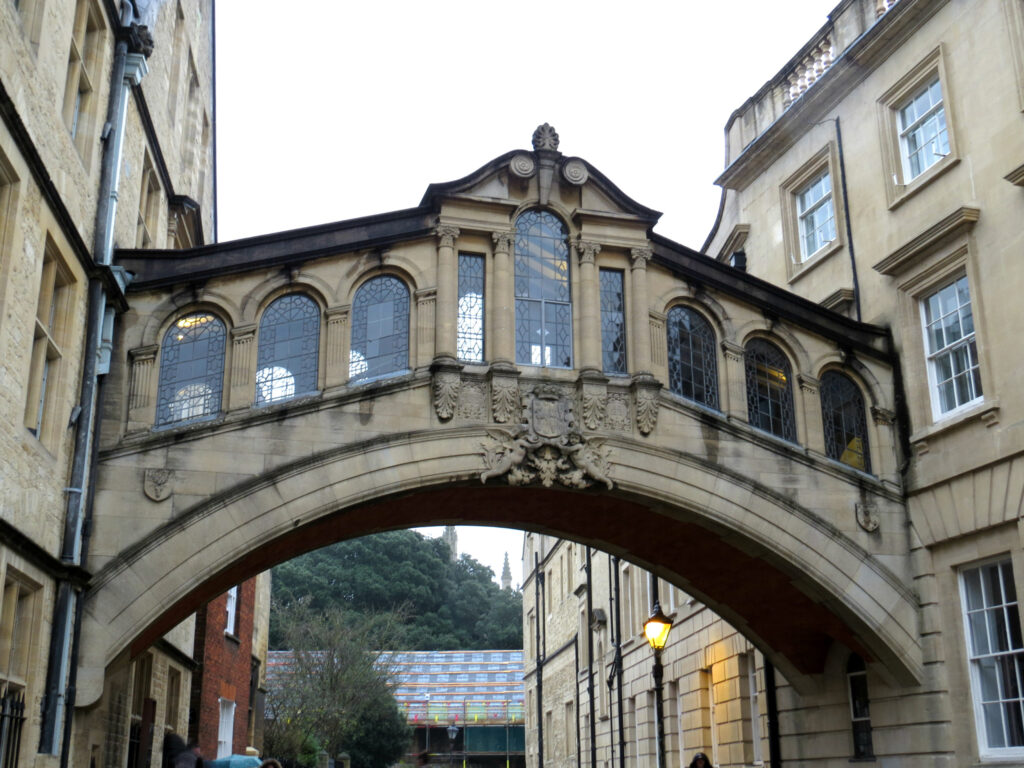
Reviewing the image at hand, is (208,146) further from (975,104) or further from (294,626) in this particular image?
(294,626)

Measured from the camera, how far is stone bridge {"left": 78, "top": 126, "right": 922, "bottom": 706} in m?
14.0

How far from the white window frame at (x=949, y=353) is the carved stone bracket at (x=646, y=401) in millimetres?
4201

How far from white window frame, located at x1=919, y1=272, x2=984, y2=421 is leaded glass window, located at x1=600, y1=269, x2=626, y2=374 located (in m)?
4.60

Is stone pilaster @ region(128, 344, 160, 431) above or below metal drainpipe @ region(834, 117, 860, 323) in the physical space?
below

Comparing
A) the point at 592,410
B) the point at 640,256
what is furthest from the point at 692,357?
the point at 592,410

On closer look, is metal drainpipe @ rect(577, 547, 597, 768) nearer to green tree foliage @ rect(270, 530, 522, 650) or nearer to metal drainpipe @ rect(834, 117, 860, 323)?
metal drainpipe @ rect(834, 117, 860, 323)

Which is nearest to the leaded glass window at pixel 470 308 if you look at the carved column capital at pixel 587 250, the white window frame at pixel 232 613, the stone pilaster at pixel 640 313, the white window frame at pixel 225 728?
the carved column capital at pixel 587 250

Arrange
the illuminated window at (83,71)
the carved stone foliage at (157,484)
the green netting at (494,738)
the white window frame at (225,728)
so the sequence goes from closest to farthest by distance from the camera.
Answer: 1. the illuminated window at (83,71)
2. the carved stone foliage at (157,484)
3. the white window frame at (225,728)
4. the green netting at (494,738)

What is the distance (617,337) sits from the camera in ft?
53.2

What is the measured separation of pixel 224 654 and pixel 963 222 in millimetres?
16551

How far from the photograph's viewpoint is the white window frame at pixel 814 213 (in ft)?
65.3

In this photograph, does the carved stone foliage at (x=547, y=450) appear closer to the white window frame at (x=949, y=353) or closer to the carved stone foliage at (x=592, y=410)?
the carved stone foliage at (x=592, y=410)

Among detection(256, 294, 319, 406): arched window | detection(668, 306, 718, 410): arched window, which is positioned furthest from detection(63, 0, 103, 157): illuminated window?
detection(668, 306, 718, 410): arched window

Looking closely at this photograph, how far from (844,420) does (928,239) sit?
295 centimetres
